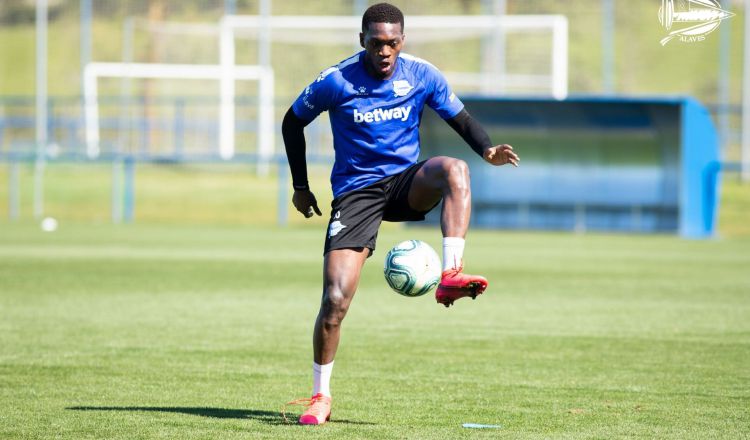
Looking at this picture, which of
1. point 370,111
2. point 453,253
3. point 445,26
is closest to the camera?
point 453,253

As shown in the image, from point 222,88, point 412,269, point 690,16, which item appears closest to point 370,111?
point 412,269

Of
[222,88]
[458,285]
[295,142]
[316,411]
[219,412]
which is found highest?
[295,142]

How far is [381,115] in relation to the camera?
702cm

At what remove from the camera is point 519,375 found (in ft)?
28.3

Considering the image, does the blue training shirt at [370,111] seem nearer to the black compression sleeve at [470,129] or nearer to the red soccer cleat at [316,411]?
the black compression sleeve at [470,129]

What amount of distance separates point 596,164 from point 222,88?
16128 mm

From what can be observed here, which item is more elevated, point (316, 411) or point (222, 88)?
point (316, 411)

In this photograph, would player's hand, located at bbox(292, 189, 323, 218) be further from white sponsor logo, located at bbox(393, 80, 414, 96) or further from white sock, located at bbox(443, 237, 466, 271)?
white sock, located at bbox(443, 237, 466, 271)

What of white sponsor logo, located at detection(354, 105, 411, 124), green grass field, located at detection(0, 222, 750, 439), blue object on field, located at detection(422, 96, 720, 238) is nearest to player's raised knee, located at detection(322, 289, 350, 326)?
green grass field, located at detection(0, 222, 750, 439)

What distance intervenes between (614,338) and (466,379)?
2811 millimetres

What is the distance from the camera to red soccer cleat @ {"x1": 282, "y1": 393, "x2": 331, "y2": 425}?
6.64 metres

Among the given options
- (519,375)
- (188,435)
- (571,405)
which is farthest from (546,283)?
(188,435)

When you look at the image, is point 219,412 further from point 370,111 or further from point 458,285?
point 370,111

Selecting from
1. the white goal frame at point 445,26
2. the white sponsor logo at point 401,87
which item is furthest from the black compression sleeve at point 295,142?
the white goal frame at point 445,26
